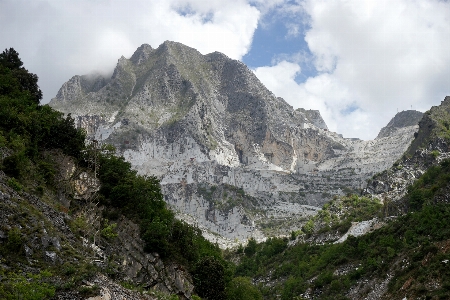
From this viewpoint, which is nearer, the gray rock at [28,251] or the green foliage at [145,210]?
the gray rock at [28,251]

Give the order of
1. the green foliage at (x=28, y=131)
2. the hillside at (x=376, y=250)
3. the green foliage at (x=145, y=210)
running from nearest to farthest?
the green foliage at (x=28, y=131) < the green foliage at (x=145, y=210) < the hillside at (x=376, y=250)

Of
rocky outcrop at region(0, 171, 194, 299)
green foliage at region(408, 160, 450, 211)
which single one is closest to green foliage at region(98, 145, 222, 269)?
rocky outcrop at region(0, 171, 194, 299)

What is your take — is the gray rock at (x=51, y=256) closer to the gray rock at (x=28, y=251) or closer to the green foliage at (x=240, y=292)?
the gray rock at (x=28, y=251)

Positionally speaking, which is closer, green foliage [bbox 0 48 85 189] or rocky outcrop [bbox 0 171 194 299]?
rocky outcrop [bbox 0 171 194 299]

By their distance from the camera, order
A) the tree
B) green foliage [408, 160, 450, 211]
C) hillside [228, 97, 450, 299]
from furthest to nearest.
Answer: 1. green foliage [408, 160, 450, 211]
2. the tree
3. hillside [228, 97, 450, 299]

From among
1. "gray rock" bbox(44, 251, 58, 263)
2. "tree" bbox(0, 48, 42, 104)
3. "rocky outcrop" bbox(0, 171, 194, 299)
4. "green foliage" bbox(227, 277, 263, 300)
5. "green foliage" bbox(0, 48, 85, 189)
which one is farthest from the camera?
"tree" bbox(0, 48, 42, 104)

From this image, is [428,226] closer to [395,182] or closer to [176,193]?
[395,182]

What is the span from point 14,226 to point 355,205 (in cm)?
8385

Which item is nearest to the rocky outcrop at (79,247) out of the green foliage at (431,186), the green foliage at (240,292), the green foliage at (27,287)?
the green foliage at (27,287)

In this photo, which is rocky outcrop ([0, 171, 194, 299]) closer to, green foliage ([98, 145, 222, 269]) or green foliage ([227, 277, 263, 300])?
green foliage ([98, 145, 222, 269])

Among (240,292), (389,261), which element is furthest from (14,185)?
(389,261)

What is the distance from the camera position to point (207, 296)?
43781mm

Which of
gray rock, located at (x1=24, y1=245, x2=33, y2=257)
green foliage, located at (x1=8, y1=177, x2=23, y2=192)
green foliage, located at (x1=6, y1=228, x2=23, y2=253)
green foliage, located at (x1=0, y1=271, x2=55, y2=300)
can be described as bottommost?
green foliage, located at (x1=0, y1=271, x2=55, y2=300)

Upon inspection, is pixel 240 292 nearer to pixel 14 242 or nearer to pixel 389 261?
pixel 389 261
